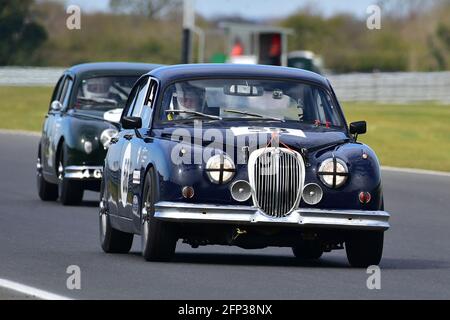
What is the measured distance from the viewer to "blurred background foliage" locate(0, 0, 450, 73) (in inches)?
3671

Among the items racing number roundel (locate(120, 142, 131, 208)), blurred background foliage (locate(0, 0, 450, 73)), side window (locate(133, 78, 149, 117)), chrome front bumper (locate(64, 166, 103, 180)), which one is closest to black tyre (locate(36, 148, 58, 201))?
chrome front bumper (locate(64, 166, 103, 180))

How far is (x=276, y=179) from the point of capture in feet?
37.5

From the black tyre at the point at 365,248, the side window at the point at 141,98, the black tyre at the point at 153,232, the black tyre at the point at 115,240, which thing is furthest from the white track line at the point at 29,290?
the side window at the point at 141,98

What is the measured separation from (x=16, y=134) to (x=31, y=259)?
26.4 m

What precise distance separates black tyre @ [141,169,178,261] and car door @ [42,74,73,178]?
7.89m

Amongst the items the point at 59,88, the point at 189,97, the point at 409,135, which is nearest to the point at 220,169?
the point at 189,97

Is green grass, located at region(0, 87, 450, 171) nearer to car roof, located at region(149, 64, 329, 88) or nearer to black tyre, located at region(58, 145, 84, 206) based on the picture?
black tyre, located at region(58, 145, 84, 206)

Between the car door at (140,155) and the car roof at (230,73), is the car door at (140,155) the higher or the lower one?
the lower one

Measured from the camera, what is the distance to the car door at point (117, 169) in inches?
506

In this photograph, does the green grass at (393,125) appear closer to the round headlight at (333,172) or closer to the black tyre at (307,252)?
the black tyre at (307,252)

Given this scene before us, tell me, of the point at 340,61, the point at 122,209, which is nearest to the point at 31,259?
the point at 122,209

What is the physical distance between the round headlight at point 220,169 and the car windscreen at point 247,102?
1.05 meters

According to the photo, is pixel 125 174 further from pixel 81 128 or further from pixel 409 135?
pixel 409 135
